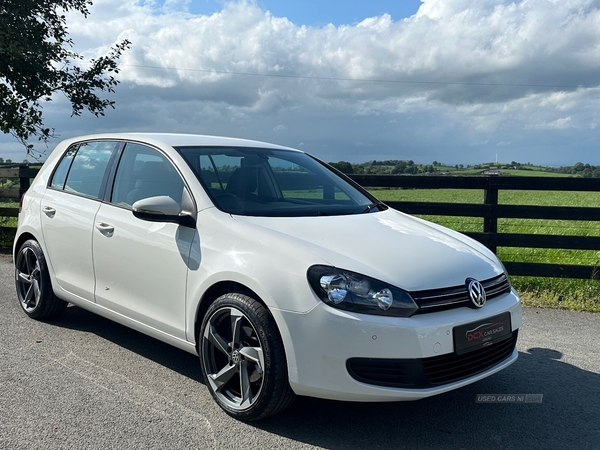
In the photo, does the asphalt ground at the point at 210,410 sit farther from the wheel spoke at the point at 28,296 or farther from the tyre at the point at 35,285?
the wheel spoke at the point at 28,296

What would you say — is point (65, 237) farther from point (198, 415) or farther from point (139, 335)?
point (198, 415)

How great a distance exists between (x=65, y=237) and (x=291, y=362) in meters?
2.59

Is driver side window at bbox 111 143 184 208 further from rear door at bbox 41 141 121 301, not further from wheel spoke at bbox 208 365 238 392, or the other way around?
wheel spoke at bbox 208 365 238 392

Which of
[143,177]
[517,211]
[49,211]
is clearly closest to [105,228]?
[143,177]

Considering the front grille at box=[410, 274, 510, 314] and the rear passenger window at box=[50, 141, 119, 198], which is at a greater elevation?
the rear passenger window at box=[50, 141, 119, 198]

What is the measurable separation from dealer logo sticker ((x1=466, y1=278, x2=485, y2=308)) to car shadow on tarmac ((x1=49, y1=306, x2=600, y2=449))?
74 centimetres

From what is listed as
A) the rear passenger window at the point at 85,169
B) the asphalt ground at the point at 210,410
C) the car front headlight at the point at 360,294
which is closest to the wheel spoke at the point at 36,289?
the asphalt ground at the point at 210,410

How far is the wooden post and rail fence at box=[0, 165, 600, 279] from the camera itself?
689cm

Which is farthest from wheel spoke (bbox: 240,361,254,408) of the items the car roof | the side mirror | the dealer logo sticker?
the car roof

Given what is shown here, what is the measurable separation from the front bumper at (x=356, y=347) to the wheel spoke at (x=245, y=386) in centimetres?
35

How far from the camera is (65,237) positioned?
4793 mm

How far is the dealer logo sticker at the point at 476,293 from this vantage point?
3.24 meters

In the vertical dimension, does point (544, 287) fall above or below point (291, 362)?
below

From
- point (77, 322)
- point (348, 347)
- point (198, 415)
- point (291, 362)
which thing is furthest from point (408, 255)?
point (77, 322)
